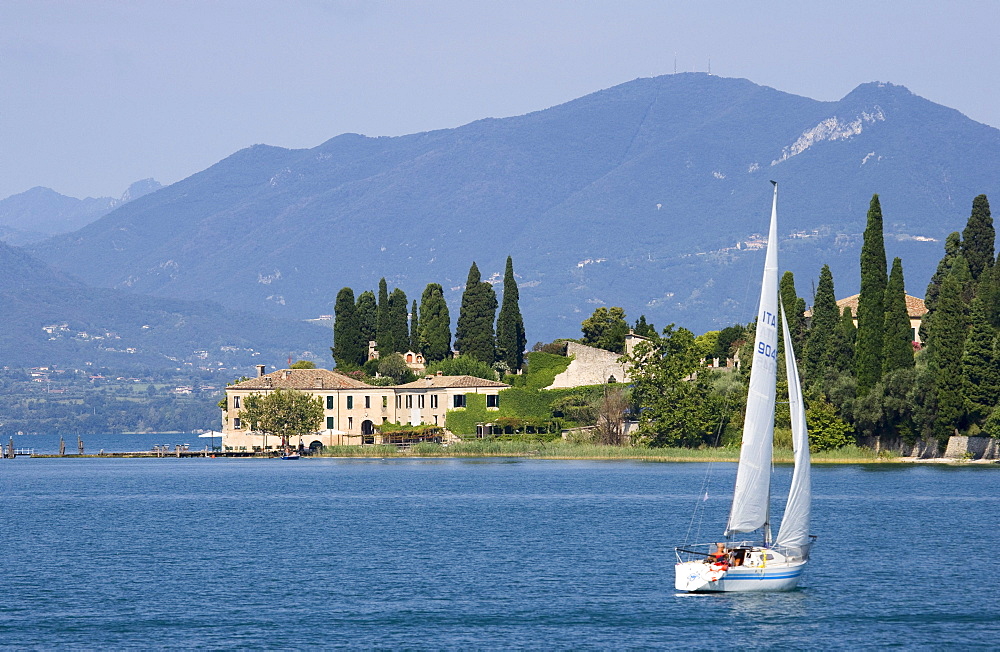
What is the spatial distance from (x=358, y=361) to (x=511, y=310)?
47.8 feet

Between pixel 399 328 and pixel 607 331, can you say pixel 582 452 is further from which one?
pixel 607 331

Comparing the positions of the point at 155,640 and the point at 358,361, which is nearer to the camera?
the point at 155,640

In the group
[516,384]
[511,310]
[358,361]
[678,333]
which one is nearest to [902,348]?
[678,333]

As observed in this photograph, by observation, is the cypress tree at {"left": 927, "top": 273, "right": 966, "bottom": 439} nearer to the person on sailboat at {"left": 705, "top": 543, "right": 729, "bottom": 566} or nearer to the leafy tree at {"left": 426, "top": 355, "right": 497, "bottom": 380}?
the leafy tree at {"left": 426, "top": 355, "right": 497, "bottom": 380}

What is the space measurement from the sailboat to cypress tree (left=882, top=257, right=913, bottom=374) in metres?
53.0

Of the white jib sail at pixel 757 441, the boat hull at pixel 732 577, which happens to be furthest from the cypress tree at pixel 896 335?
the white jib sail at pixel 757 441

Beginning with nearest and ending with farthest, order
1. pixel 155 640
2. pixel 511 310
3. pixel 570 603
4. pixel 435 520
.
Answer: pixel 155 640 → pixel 570 603 → pixel 435 520 → pixel 511 310

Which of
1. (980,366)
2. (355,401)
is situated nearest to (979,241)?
(980,366)

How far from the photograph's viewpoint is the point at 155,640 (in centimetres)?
3516

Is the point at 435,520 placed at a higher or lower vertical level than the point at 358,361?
lower

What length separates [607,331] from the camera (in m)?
145

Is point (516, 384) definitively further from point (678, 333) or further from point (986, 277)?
point (986, 277)

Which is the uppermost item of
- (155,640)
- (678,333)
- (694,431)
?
(678,333)

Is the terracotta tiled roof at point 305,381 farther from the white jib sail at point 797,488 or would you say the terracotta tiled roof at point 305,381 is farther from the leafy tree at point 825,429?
the white jib sail at point 797,488
